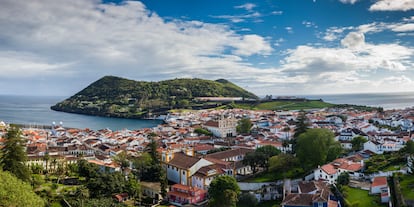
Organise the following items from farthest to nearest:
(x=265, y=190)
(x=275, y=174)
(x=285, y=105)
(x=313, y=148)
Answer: (x=285, y=105) < (x=275, y=174) < (x=313, y=148) < (x=265, y=190)

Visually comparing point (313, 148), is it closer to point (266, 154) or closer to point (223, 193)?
point (266, 154)

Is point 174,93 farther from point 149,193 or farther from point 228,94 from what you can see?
point 149,193

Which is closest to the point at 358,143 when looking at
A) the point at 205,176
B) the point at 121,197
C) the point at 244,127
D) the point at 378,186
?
the point at 378,186

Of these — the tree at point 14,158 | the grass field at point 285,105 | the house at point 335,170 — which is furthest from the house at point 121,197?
the grass field at point 285,105

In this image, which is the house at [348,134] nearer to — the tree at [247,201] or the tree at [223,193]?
the tree at [247,201]

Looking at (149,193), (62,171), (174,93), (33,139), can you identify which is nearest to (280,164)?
(149,193)
